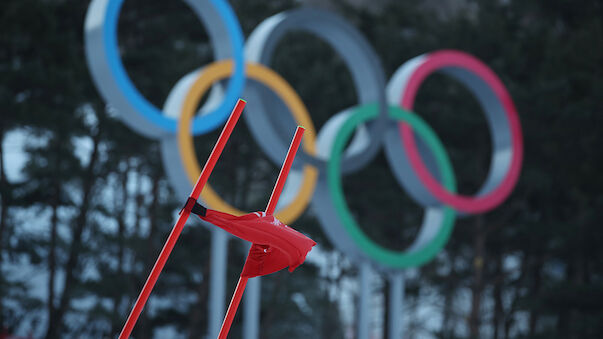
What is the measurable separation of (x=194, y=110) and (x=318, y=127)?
7084 mm

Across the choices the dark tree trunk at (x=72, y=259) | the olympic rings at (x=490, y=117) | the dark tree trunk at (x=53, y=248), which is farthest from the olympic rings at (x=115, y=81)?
the dark tree trunk at (x=53, y=248)

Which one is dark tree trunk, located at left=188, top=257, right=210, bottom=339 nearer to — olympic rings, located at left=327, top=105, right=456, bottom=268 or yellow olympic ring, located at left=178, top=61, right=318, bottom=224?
olympic rings, located at left=327, top=105, right=456, bottom=268

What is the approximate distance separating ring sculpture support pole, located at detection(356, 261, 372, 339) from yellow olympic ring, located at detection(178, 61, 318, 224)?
1.12m

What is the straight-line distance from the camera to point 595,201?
33.1 ft

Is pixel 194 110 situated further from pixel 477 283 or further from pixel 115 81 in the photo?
pixel 477 283

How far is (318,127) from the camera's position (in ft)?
44.0

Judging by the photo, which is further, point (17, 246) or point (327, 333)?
point (327, 333)

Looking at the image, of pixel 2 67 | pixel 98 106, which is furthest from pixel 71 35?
pixel 98 106

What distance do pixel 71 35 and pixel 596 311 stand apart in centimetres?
872

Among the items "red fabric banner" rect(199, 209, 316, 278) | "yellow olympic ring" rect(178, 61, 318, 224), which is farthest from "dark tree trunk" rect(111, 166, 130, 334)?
"red fabric banner" rect(199, 209, 316, 278)

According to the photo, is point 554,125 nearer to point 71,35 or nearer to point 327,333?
point 71,35

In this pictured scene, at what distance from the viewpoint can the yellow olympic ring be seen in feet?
20.1

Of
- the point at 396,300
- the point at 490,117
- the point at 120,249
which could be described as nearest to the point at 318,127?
the point at 120,249

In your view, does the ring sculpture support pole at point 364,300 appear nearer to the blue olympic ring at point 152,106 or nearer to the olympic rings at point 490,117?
the olympic rings at point 490,117
